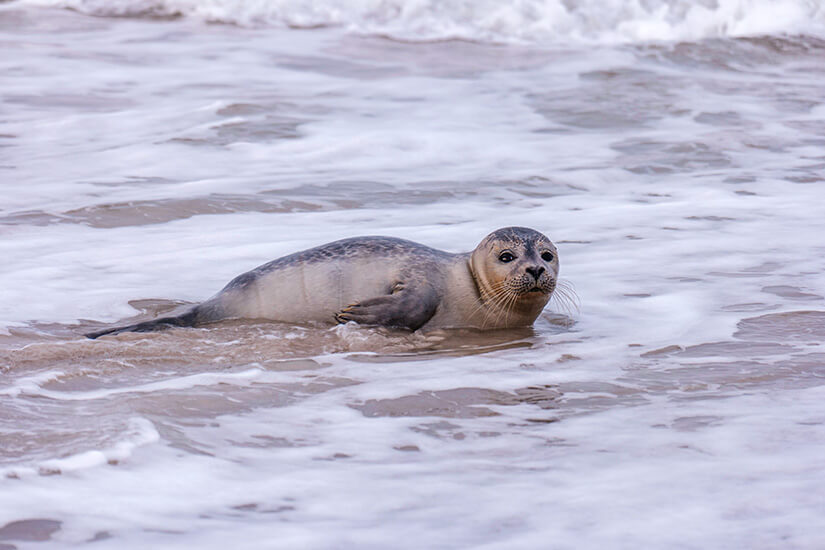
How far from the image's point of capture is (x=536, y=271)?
16.0 feet

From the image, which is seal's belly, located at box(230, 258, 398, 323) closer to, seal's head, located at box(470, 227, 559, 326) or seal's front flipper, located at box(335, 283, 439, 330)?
seal's front flipper, located at box(335, 283, 439, 330)

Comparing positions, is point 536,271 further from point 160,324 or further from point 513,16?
point 513,16

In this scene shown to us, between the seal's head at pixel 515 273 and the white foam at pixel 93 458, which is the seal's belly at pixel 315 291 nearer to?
the seal's head at pixel 515 273

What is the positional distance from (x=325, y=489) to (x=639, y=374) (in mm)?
1651

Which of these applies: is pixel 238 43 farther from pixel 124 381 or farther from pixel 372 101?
pixel 124 381

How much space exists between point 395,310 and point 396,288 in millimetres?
148

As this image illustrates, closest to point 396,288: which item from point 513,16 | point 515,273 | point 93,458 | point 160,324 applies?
point 515,273

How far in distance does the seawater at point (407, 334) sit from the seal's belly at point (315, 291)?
0.43 feet

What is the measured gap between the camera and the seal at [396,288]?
486cm

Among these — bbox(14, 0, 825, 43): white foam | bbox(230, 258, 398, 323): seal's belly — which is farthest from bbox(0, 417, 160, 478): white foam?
bbox(14, 0, 825, 43): white foam

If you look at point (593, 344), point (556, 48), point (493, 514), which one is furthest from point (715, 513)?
point (556, 48)

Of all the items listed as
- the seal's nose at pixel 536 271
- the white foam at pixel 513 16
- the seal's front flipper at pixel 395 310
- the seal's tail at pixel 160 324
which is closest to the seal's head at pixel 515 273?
the seal's nose at pixel 536 271

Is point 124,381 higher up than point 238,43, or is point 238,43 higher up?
point 238,43

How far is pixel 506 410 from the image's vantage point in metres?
3.76
